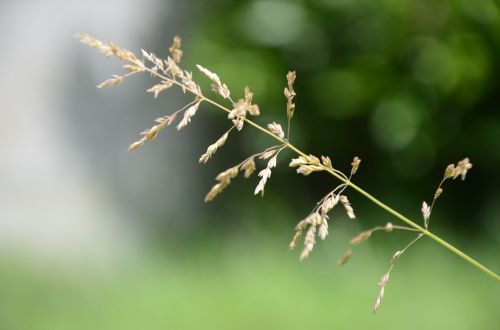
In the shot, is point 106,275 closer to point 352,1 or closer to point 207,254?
→ point 207,254

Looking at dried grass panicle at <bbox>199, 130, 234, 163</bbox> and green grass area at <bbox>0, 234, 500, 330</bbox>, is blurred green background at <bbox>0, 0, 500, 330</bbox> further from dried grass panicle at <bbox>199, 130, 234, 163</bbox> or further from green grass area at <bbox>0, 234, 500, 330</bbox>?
dried grass panicle at <bbox>199, 130, 234, 163</bbox>

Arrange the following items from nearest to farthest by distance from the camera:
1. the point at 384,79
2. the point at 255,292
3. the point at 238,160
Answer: the point at 255,292, the point at 384,79, the point at 238,160

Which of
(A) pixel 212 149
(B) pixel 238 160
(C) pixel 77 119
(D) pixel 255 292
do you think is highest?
(A) pixel 212 149

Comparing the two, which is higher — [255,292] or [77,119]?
[77,119]

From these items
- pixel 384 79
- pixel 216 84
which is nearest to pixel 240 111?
pixel 216 84

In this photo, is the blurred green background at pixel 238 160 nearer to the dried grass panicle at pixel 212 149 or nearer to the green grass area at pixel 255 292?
the green grass area at pixel 255 292

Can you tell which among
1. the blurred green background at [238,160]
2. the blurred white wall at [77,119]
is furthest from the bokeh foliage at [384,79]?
the blurred white wall at [77,119]

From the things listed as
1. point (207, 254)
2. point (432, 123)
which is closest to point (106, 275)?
point (207, 254)

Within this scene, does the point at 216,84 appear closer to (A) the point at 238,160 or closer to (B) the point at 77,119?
(A) the point at 238,160
